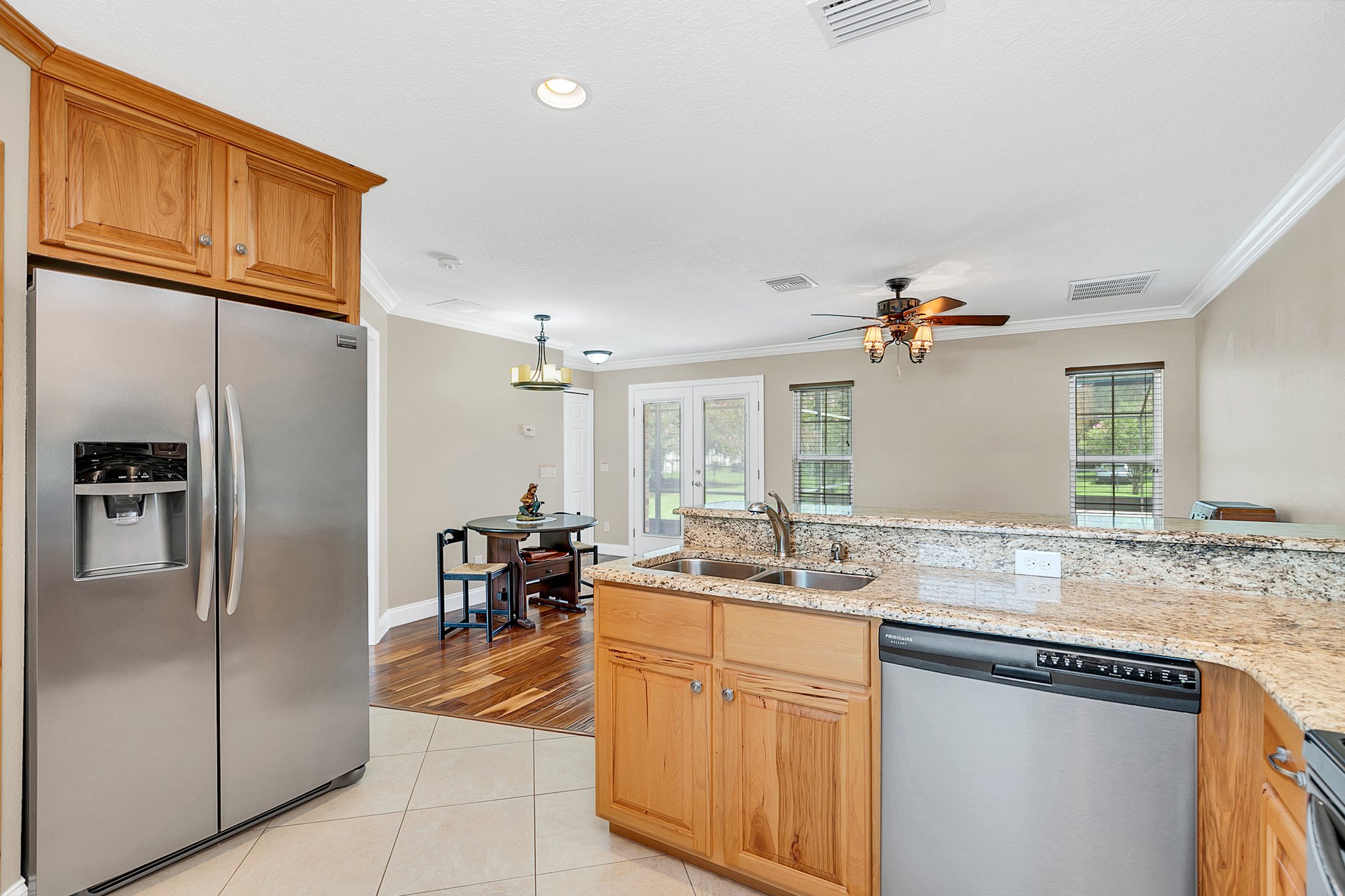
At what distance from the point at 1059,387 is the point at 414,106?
5294 mm

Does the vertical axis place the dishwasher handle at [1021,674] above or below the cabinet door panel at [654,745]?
above

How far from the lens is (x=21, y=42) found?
1674 millimetres

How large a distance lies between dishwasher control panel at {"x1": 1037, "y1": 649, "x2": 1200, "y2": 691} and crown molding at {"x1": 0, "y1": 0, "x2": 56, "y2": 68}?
3.03 m

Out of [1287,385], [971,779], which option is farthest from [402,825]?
[1287,385]

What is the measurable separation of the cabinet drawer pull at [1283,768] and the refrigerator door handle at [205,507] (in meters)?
2.71

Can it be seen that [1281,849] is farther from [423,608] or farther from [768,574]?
[423,608]

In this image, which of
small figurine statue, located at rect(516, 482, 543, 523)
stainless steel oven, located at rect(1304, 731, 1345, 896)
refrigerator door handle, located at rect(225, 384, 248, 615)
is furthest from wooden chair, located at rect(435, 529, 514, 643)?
stainless steel oven, located at rect(1304, 731, 1345, 896)

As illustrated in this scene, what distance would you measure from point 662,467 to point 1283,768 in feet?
21.3

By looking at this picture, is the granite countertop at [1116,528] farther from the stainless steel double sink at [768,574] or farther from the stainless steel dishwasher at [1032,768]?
the stainless steel dishwasher at [1032,768]

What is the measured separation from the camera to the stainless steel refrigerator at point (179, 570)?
5.71 feet

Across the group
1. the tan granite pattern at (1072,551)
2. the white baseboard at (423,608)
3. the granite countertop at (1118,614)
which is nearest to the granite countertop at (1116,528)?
the tan granite pattern at (1072,551)

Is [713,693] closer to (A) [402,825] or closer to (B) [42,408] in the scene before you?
(A) [402,825]

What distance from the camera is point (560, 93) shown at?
6.49 ft

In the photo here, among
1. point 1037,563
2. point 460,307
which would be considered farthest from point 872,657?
point 460,307
